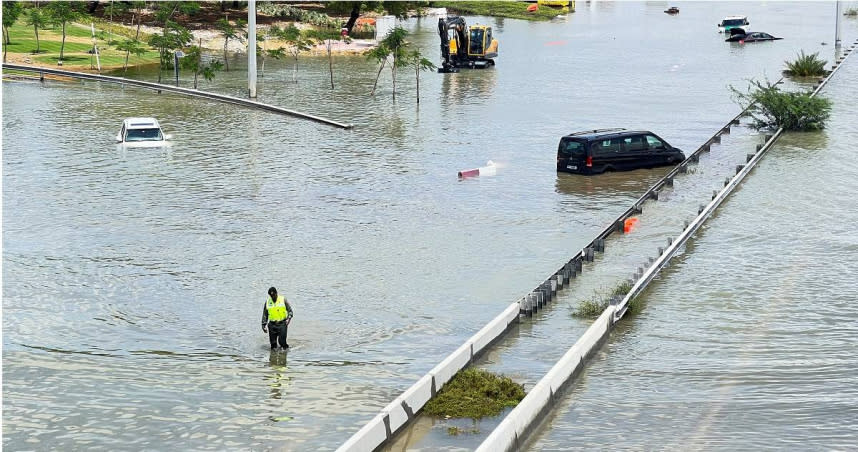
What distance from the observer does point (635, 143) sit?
4191 centimetres

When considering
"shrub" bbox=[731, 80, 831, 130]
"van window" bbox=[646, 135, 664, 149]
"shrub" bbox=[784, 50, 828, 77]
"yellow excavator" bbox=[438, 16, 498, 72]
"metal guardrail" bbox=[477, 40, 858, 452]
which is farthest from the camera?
"yellow excavator" bbox=[438, 16, 498, 72]

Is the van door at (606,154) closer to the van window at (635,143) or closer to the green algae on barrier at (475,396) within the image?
the van window at (635,143)

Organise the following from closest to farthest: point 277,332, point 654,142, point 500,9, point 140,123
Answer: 1. point 277,332
2. point 654,142
3. point 140,123
4. point 500,9

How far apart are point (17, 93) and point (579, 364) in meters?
46.3

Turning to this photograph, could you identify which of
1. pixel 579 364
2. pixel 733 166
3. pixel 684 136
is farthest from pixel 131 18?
pixel 579 364

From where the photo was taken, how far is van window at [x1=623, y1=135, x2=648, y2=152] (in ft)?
137

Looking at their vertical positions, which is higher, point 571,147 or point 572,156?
point 571,147

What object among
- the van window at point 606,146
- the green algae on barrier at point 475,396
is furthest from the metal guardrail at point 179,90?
the green algae on barrier at point 475,396

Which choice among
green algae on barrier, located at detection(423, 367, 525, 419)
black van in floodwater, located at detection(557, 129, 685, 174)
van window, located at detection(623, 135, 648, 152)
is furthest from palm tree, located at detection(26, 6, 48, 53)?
green algae on barrier, located at detection(423, 367, 525, 419)

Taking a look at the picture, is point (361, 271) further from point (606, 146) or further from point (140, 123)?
point (140, 123)

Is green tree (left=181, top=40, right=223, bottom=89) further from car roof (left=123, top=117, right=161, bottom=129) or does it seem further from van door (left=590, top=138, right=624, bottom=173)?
van door (left=590, top=138, right=624, bottom=173)

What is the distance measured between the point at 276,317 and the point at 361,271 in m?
6.76

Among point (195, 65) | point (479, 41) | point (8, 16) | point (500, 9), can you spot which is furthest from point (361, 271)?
point (500, 9)

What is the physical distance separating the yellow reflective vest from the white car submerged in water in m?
25.9
